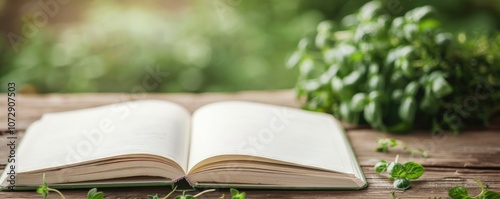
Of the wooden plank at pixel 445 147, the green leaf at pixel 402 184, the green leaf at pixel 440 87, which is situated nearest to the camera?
the green leaf at pixel 402 184

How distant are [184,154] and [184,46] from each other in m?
1.90

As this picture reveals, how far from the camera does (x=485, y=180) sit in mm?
1271

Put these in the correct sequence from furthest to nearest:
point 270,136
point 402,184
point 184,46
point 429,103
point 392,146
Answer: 1. point 184,46
2. point 429,103
3. point 392,146
4. point 270,136
5. point 402,184

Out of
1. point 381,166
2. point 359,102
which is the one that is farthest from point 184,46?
point 381,166

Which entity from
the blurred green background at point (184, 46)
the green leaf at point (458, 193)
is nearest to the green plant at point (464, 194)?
the green leaf at point (458, 193)

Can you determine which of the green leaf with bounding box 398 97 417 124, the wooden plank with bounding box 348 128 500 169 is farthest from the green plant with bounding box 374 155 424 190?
the green leaf with bounding box 398 97 417 124

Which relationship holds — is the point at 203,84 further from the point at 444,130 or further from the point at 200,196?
the point at 200,196

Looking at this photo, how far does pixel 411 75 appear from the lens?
1527 mm

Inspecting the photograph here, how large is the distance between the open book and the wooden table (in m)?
0.03

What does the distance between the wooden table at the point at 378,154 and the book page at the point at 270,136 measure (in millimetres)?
60

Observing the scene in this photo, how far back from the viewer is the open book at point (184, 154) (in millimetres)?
1192

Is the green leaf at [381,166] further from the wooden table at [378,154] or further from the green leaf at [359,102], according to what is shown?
the green leaf at [359,102]

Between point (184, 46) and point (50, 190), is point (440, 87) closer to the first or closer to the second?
point (50, 190)

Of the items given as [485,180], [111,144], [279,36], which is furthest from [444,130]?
[279,36]
